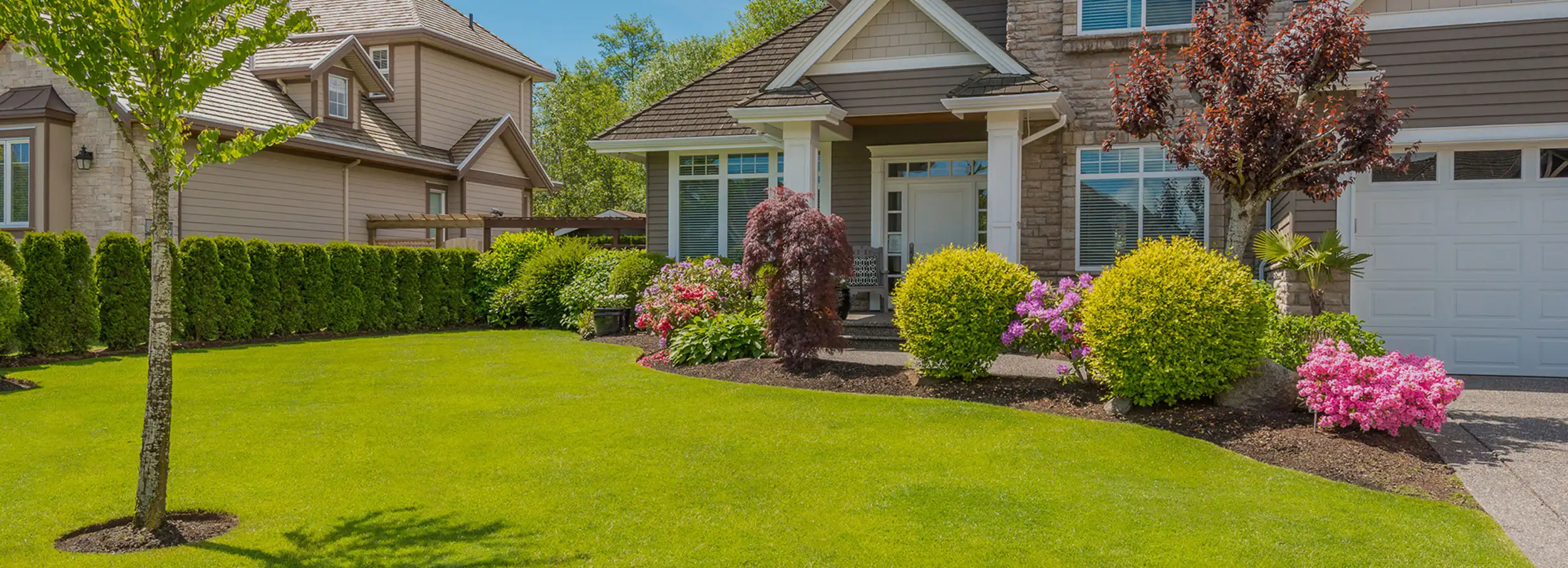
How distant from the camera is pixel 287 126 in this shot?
16.6 ft

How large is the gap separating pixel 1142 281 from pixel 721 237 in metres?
8.63

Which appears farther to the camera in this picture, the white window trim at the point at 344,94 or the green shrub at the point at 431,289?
the white window trim at the point at 344,94

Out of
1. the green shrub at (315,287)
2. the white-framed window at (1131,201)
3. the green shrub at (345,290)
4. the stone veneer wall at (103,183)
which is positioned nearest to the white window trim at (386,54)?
the stone veneer wall at (103,183)

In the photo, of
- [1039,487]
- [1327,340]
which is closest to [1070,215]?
[1327,340]

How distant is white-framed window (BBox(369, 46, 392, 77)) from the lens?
22.1 meters

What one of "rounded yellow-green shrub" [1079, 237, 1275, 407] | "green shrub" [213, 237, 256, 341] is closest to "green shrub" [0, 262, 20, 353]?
"green shrub" [213, 237, 256, 341]

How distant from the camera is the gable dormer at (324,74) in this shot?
18.8m

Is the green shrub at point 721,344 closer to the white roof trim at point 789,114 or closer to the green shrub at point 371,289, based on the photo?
the white roof trim at point 789,114

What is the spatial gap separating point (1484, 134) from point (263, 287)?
14834 mm

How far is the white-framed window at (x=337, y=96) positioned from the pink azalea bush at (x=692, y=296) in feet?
34.0

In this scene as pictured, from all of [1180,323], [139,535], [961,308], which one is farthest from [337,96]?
[1180,323]

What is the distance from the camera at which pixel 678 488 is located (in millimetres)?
5559

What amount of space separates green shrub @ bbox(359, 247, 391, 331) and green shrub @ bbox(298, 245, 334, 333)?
1.77 ft

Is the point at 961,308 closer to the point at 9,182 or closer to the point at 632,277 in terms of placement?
the point at 632,277
